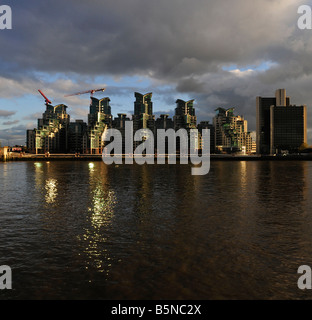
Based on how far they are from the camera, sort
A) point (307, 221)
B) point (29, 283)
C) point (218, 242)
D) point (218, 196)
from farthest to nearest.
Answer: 1. point (218, 196)
2. point (307, 221)
3. point (218, 242)
4. point (29, 283)

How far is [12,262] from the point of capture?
13.0 meters

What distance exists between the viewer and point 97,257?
1350 cm

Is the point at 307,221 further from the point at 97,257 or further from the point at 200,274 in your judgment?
the point at 97,257

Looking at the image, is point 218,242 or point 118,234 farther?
point 118,234

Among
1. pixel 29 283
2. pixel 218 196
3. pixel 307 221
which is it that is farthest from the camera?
pixel 218 196

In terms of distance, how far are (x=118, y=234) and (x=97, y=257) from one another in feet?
13.3

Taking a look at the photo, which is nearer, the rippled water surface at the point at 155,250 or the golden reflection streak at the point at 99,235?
the rippled water surface at the point at 155,250

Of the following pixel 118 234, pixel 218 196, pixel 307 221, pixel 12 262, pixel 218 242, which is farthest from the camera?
pixel 218 196

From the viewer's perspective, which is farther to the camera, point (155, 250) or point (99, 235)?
point (99, 235)

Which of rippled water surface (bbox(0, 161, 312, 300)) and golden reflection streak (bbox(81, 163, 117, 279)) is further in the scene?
golden reflection streak (bbox(81, 163, 117, 279))
